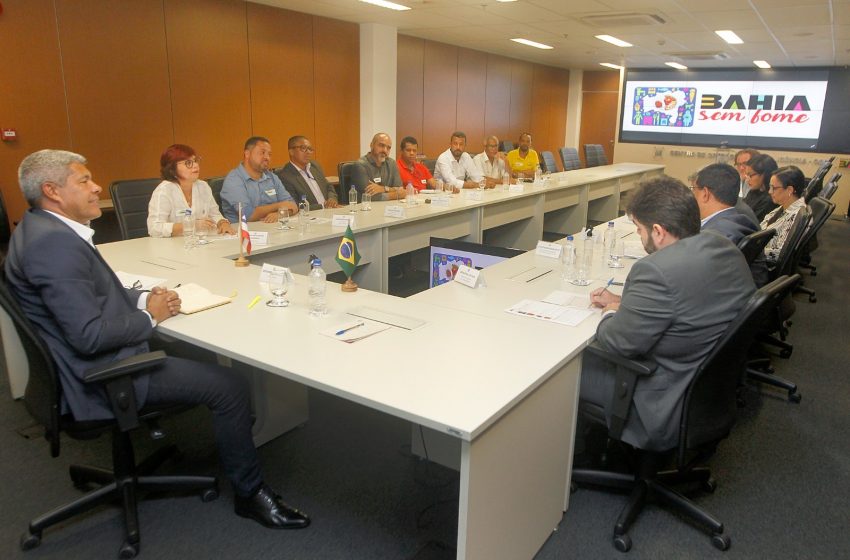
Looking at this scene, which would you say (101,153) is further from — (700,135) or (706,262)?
(700,135)

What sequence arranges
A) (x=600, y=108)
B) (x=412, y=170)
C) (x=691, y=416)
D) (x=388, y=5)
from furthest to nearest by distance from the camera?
(x=600, y=108)
(x=388, y=5)
(x=412, y=170)
(x=691, y=416)

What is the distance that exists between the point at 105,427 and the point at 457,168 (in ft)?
16.9

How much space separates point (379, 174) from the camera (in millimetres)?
5434

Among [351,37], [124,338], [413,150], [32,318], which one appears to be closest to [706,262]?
[124,338]

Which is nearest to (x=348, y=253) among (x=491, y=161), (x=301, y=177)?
(x=301, y=177)

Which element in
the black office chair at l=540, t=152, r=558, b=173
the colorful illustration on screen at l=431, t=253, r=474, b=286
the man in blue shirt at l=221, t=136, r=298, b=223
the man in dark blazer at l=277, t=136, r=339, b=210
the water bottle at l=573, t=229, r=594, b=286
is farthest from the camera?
the black office chair at l=540, t=152, r=558, b=173

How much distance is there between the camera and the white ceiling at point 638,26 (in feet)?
19.4

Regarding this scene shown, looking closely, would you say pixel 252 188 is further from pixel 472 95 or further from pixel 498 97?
pixel 498 97

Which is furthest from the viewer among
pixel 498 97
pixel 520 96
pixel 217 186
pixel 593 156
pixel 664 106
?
pixel 664 106

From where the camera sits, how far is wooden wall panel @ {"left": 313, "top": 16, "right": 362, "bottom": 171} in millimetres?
7219

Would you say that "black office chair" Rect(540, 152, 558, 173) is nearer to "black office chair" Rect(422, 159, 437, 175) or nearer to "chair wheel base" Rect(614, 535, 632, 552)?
"black office chair" Rect(422, 159, 437, 175)

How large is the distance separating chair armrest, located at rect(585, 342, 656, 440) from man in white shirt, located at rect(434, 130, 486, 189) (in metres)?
3.99

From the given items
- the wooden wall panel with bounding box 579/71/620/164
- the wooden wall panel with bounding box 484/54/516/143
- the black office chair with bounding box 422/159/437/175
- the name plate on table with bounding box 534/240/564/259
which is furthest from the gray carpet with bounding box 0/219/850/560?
the wooden wall panel with bounding box 579/71/620/164

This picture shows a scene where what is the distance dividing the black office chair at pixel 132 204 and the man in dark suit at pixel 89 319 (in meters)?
1.62
